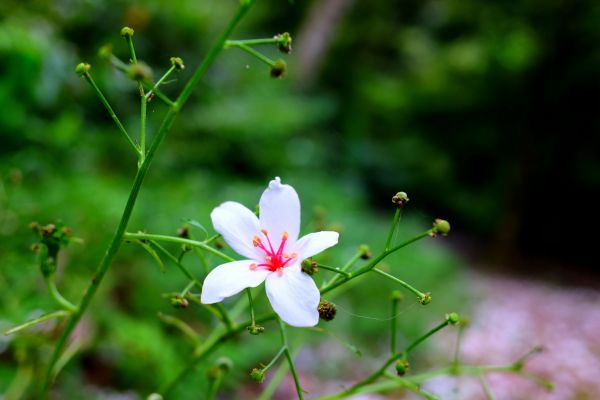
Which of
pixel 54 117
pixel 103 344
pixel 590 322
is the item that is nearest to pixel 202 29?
pixel 54 117

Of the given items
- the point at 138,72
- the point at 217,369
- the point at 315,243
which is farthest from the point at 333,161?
the point at 138,72

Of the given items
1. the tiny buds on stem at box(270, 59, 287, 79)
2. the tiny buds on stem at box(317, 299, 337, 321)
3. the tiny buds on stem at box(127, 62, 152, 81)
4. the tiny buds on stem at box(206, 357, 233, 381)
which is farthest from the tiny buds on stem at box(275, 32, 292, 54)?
the tiny buds on stem at box(206, 357, 233, 381)

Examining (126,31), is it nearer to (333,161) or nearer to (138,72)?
(138,72)

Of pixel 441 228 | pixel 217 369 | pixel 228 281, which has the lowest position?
pixel 217 369

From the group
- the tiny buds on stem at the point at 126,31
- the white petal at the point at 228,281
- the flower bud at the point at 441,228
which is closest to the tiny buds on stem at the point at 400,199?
the flower bud at the point at 441,228

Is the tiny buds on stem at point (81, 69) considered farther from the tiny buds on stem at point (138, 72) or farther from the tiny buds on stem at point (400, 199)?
the tiny buds on stem at point (400, 199)

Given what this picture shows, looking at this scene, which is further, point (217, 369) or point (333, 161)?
point (333, 161)
